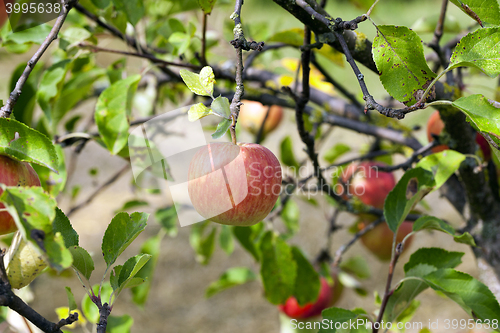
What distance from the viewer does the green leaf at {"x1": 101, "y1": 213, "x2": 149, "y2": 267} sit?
29 centimetres

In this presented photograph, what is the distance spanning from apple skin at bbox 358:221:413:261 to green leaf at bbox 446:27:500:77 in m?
0.52

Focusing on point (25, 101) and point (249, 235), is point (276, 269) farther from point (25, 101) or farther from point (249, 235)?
point (25, 101)

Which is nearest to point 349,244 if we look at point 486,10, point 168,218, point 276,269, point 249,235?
point 276,269

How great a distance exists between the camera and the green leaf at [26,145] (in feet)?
0.83

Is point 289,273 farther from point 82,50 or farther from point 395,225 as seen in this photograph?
point 82,50

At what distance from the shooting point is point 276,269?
582mm

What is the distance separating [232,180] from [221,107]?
67mm

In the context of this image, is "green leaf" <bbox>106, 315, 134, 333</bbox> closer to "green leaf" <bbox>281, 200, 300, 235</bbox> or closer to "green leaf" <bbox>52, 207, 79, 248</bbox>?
"green leaf" <bbox>52, 207, 79, 248</bbox>

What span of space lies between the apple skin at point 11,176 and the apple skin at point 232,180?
0.38 ft

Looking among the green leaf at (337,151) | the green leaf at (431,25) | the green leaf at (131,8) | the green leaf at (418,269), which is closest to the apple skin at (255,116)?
the green leaf at (337,151)

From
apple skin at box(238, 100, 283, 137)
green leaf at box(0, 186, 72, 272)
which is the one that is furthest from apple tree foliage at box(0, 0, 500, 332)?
apple skin at box(238, 100, 283, 137)

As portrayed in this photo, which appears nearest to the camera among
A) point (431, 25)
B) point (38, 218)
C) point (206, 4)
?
point (38, 218)

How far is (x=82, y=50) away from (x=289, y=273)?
422mm

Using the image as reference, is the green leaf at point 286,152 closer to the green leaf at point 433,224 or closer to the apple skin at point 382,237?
the apple skin at point 382,237
